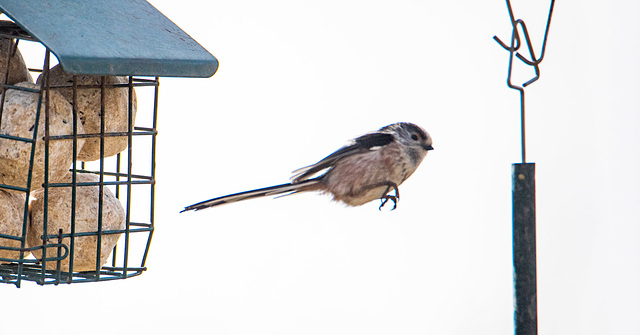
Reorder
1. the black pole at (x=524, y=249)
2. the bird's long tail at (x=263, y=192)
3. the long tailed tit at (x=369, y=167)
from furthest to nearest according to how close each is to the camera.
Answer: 1. the long tailed tit at (x=369, y=167)
2. the bird's long tail at (x=263, y=192)
3. the black pole at (x=524, y=249)

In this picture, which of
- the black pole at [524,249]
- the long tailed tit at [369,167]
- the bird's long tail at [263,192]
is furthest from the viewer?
the long tailed tit at [369,167]

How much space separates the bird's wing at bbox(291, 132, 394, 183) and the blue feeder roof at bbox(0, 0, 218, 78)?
18.7 inches

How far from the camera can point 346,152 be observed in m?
2.18

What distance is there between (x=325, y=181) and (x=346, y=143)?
0.42 ft

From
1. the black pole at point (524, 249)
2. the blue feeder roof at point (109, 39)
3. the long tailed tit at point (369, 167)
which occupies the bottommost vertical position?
the black pole at point (524, 249)

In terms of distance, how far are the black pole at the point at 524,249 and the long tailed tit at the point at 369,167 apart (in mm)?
575

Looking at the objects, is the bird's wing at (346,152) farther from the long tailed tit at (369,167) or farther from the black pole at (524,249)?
the black pole at (524,249)

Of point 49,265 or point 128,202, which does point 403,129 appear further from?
point 49,265

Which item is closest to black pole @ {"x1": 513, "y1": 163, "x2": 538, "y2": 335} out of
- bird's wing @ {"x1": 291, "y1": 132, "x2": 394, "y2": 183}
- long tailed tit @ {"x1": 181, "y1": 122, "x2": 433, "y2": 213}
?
long tailed tit @ {"x1": 181, "y1": 122, "x2": 433, "y2": 213}

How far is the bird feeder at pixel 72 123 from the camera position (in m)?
1.67

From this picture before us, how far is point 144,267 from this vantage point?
6.70ft

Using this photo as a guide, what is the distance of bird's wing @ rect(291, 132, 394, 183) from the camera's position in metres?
2.16

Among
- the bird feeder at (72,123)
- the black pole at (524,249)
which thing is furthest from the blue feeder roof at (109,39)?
the black pole at (524,249)

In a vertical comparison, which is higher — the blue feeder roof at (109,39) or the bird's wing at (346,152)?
the blue feeder roof at (109,39)
